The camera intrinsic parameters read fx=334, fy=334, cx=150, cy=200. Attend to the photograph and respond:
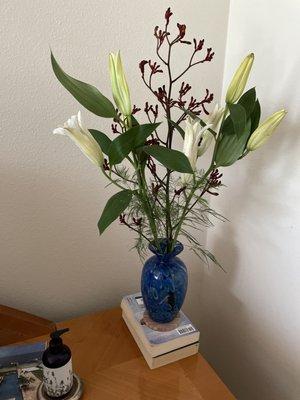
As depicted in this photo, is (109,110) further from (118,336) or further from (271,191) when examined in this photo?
(118,336)

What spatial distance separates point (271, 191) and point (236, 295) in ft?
1.21

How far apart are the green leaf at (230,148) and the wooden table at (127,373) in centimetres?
49

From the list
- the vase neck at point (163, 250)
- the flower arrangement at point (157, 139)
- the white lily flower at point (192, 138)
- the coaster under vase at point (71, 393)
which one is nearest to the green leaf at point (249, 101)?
the flower arrangement at point (157, 139)

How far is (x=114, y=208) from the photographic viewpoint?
1.96 ft

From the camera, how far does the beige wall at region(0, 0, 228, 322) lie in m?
0.75

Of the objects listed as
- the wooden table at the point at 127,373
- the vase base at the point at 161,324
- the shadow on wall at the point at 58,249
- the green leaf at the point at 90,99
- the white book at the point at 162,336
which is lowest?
the wooden table at the point at 127,373

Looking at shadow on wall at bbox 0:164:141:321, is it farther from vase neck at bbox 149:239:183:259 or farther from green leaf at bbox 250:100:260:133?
green leaf at bbox 250:100:260:133

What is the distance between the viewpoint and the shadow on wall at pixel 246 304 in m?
0.82

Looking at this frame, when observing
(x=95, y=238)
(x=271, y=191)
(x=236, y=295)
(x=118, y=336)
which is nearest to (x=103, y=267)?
(x=95, y=238)

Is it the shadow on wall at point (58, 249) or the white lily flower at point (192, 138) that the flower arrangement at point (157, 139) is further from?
the shadow on wall at point (58, 249)

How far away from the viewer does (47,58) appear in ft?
2.49

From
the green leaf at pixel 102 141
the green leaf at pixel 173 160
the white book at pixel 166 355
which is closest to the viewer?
the green leaf at pixel 173 160

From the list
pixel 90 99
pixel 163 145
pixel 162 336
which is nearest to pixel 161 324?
pixel 162 336

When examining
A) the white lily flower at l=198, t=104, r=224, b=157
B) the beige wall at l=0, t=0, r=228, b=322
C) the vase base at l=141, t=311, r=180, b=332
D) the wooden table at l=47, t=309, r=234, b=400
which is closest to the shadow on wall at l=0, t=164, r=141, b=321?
the beige wall at l=0, t=0, r=228, b=322
